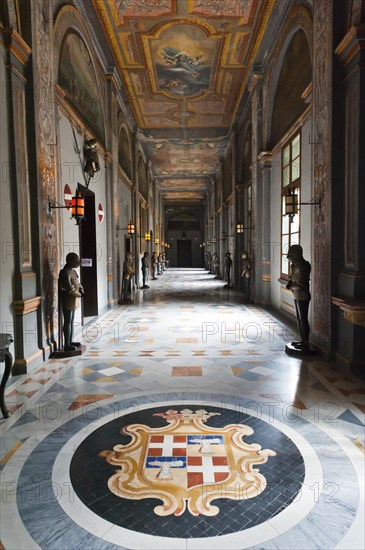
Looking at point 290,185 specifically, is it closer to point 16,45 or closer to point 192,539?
point 16,45

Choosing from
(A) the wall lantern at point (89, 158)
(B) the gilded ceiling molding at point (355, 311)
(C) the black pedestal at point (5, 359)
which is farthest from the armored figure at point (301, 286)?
(A) the wall lantern at point (89, 158)

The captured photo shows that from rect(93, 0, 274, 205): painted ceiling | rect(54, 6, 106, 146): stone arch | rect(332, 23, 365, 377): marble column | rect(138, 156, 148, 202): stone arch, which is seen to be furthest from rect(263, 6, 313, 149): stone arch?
rect(138, 156, 148, 202): stone arch

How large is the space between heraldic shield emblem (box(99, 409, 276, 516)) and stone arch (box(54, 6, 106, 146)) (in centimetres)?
568

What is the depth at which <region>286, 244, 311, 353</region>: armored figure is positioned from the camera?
543cm

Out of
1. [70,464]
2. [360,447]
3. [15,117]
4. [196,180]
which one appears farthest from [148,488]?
[196,180]

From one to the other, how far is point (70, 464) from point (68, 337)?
311 cm

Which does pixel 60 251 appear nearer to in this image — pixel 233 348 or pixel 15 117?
pixel 15 117

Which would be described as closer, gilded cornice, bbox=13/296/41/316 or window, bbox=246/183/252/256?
gilded cornice, bbox=13/296/41/316

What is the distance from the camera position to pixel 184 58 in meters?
10.1

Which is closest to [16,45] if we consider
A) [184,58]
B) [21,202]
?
[21,202]

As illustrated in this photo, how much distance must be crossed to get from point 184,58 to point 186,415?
32.2 feet

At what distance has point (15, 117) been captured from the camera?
468 cm

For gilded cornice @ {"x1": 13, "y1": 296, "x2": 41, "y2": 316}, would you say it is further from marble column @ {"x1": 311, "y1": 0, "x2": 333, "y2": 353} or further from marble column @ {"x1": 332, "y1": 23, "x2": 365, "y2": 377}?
marble column @ {"x1": 311, "y1": 0, "x2": 333, "y2": 353}

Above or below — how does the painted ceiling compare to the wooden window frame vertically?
above
